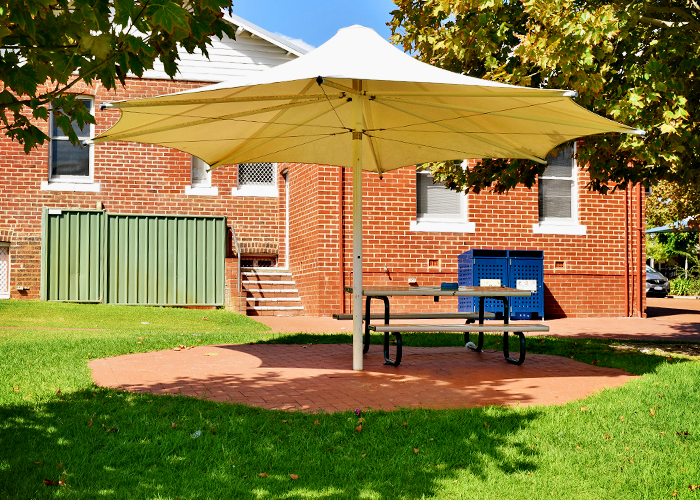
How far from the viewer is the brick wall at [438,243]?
1555 centimetres

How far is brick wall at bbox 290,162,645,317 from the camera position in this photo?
15.6m

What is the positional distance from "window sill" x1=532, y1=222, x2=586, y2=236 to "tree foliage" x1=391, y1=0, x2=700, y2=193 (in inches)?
251

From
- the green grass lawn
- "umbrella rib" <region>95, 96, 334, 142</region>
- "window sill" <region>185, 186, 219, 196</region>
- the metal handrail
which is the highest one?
"window sill" <region>185, 186, 219, 196</region>

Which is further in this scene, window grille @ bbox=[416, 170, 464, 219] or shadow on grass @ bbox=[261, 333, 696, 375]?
window grille @ bbox=[416, 170, 464, 219]

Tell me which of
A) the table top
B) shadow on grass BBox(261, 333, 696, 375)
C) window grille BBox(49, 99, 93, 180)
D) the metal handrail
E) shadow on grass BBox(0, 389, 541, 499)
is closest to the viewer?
shadow on grass BBox(0, 389, 541, 499)

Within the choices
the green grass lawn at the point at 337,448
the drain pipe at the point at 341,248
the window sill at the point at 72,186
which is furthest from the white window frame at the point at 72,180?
the green grass lawn at the point at 337,448

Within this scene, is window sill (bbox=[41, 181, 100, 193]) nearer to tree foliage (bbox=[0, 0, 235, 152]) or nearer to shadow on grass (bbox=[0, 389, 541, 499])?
shadow on grass (bbox=[0, 389, 541, 499])

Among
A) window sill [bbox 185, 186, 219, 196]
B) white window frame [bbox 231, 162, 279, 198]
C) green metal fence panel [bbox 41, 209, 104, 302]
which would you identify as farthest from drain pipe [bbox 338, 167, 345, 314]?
green metal fence panel [bbox 41, 209, 104, 302]

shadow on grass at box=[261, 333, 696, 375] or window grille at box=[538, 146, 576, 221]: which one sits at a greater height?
window grille at box=[538, 146, 576, 221]

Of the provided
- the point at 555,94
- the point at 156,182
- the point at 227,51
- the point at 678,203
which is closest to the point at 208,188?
the point at 156,182

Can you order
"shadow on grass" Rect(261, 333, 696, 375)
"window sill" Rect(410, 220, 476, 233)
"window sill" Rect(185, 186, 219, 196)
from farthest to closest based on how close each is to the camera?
"window sill" Rect(185, 186, 219, 196) → "window sill" Rect(410, 220, 476, 233) → "shadow on grass" Rect(261, 333, 696, 375)

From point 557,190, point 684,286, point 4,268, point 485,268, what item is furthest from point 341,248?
point 684,286

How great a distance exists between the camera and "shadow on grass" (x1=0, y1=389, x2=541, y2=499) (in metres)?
4.04

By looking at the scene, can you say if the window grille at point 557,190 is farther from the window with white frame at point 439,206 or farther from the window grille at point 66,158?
the window grille at point 66,158
